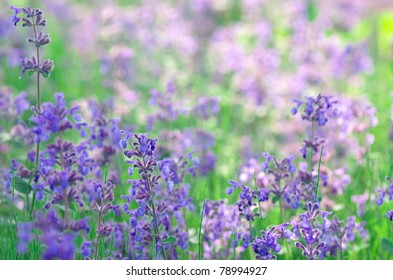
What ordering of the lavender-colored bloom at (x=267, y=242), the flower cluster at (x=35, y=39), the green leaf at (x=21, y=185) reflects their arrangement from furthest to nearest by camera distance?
the green leaf at (x=21, y=185) < the flower cluster at (x=35, y=39) < the lavender-colored bloom at (x=267, y=242)

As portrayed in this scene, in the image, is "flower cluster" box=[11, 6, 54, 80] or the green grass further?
the green grass

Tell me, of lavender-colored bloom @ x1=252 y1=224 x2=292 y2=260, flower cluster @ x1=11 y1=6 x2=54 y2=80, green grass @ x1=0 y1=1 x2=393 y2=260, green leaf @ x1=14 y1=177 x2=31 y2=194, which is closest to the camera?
lavender-colored bloom @ x1=252 y1=224 x2=292 y2=260

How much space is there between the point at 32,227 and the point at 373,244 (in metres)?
1.77

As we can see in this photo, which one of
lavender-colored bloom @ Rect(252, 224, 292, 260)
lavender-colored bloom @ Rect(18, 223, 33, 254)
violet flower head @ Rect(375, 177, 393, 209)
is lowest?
lavender-colored bloom @ Rect(252, 224, 292, 260)

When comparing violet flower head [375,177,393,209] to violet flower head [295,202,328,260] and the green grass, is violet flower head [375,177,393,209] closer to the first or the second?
the green grass

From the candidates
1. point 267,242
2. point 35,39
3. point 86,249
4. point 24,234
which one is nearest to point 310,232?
point 267,242

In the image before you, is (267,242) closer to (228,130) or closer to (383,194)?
(383,194)

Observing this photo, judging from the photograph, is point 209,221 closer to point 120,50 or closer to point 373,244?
point 373,244

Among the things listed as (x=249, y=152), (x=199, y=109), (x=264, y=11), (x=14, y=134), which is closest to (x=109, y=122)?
(x=14, y=134)

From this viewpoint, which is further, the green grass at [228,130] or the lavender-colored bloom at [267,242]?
the green grass at [228,130]

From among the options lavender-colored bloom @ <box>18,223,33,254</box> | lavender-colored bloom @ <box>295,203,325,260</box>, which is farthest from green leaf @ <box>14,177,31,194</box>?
lavender-colored bloom @ <box>295,203,325,260</box>

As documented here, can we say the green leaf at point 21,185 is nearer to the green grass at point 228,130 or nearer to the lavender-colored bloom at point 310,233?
the green grass at point 228,130

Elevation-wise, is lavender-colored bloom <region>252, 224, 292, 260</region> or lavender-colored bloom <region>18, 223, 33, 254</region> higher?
lavender-colored bloom <region>18, 223, 33, 254</region>

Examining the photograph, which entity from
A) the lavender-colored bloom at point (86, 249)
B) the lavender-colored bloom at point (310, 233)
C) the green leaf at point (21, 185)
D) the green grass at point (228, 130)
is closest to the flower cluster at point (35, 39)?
the green leaf at point (21, 185)
